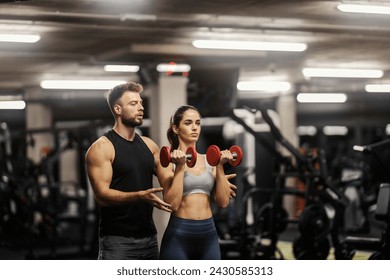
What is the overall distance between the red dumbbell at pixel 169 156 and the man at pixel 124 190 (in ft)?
0.33

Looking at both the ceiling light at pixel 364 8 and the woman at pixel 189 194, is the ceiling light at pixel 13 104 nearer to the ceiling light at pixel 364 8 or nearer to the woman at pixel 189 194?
the ceiling light at pixel 364 8

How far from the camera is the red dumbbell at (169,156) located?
3176 millimetres

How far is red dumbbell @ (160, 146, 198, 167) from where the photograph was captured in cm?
318

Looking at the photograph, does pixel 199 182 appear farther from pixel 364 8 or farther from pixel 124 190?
pixel 364 8

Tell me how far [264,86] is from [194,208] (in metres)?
7.06

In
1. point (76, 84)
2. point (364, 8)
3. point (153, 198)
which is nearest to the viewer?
point (153, 198)

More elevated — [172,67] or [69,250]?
[172,67]

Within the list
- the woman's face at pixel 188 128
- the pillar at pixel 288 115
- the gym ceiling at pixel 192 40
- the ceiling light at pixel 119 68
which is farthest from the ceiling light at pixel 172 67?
the woman's face at pixel 188 128

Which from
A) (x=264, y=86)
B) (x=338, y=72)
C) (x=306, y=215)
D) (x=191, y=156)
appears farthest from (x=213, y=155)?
(x=264, y=86)

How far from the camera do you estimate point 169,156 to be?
3172 mm

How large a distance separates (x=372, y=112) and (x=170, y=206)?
939 centimetres

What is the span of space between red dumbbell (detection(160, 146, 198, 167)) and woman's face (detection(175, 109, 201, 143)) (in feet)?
0.35

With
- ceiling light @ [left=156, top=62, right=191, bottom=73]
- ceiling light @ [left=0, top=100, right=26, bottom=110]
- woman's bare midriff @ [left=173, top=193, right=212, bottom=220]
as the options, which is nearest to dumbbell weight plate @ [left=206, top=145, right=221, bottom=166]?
woman's bare midriff @ [left=173, top=193, right=212, bottom=220]

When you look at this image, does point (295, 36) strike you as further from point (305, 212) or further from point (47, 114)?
point (47, 114)
